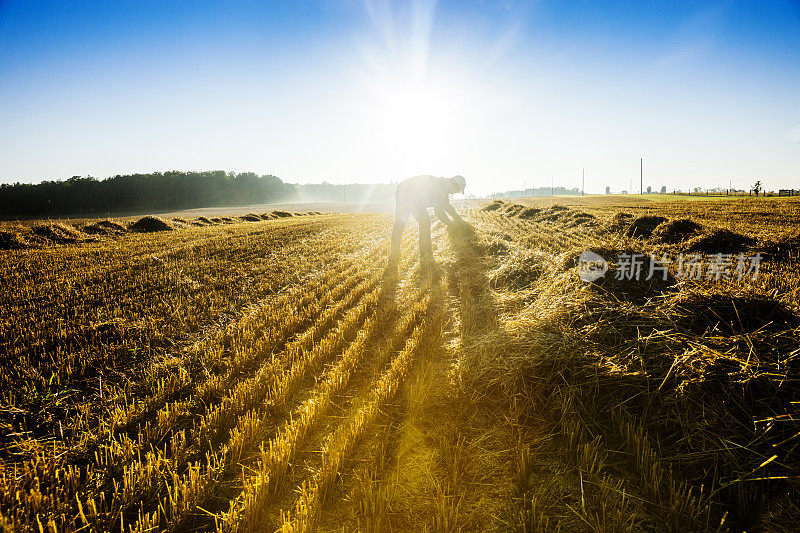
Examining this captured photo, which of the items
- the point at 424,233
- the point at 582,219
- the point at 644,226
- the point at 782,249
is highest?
the point at 582,219

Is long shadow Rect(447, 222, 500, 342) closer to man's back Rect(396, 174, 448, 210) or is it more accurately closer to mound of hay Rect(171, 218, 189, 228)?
man's back Rect(396, 174, 448, 210)

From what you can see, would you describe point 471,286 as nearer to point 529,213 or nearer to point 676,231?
point 676,231

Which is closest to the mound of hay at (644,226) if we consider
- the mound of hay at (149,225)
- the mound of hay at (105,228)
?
the mound of hay at (105,228)

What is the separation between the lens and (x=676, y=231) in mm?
9445

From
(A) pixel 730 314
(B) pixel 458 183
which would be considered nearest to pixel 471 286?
(A) pixel 730 314

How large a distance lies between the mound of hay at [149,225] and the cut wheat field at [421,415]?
15.7 m

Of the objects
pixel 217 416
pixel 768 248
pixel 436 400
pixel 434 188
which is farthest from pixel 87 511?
pixel 768 248

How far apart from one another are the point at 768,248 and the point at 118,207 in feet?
302

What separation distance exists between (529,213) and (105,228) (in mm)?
21810

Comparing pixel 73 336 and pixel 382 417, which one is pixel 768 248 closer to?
pixel 382 417

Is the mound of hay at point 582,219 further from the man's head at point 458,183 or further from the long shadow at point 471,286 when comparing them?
the man's head at point 458,183

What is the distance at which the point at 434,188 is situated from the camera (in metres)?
8.48

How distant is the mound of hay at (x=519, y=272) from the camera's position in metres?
5.23

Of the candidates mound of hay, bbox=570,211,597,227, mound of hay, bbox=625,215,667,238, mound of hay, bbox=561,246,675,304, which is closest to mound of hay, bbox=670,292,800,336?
mound of hay, bbox=561,246,675,304
